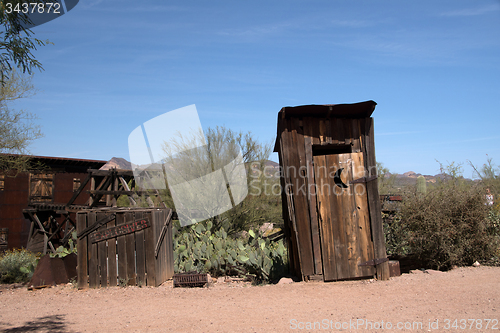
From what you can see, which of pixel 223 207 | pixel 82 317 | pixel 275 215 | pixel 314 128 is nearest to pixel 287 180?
pixel 314 128

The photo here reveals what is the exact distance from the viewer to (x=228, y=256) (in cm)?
774

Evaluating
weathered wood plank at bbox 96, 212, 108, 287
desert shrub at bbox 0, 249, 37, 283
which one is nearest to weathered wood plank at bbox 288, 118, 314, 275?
weathered wood plank at bbox 96, 212, 108, 287

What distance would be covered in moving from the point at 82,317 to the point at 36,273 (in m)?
3.38

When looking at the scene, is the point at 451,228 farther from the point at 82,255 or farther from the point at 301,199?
the point at 82,255

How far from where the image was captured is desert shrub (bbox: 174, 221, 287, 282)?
23.5 feet

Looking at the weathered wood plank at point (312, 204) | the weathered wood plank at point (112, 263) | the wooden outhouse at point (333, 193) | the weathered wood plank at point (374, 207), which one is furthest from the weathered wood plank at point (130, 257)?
the weathered wood plank at point (374, 207)

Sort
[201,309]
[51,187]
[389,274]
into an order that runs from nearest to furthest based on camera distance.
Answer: [201,309], [389,274], [51,187]

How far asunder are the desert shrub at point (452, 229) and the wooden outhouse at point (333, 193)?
1.30 meters

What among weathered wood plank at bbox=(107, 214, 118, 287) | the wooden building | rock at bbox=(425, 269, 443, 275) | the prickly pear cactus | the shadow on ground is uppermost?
the wooden building

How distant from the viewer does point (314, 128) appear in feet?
20.9

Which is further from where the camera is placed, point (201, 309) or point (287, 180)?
point (287, 180)

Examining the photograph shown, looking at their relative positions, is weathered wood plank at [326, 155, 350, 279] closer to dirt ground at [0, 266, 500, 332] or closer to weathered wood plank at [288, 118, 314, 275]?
dirt ground at [0, 266, 500, 332]

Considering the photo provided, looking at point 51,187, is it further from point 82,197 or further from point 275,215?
point 275,215

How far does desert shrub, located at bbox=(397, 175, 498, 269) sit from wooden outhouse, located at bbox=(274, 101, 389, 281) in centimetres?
130
